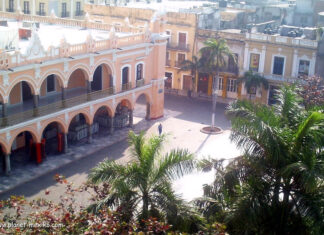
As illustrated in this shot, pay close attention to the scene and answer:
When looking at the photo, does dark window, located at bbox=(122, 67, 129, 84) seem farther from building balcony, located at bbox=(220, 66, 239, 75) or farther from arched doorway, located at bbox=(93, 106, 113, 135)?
building balcony, located at bbox=(220, 66, 239, 75)

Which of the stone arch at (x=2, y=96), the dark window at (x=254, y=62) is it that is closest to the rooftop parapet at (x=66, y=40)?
the stone arch at (x=2, y=96)

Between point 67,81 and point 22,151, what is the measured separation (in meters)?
5.98

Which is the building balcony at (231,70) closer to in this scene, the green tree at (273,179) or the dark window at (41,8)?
the dark window at (41,8)

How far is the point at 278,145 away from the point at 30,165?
19975mm

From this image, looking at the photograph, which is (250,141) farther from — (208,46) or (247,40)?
(247,40)

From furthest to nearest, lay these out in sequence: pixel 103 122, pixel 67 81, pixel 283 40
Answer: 1. pixel 283 40
2. pixel 103 122
3. pixel 67 81

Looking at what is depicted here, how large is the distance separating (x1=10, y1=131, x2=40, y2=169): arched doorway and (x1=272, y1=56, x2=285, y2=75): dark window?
2365 cm

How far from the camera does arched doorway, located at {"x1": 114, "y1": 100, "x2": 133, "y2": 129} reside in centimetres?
3734

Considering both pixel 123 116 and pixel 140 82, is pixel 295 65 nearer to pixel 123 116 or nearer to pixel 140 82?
pixel 140 82

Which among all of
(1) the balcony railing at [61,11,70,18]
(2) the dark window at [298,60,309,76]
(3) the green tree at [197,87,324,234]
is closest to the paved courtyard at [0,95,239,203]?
(3) the green tree at [197,87,324,234]

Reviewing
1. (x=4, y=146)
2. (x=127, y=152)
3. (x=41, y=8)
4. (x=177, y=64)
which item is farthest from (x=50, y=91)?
(x=41, y=8)

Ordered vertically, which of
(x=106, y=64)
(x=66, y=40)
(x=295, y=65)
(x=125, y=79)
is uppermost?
(x=66, y=40)

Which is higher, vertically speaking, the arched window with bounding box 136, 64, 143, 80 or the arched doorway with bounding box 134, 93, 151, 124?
the arched window with bounding box 136, 64, 143, 80

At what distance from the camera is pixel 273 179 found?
14031 mm
